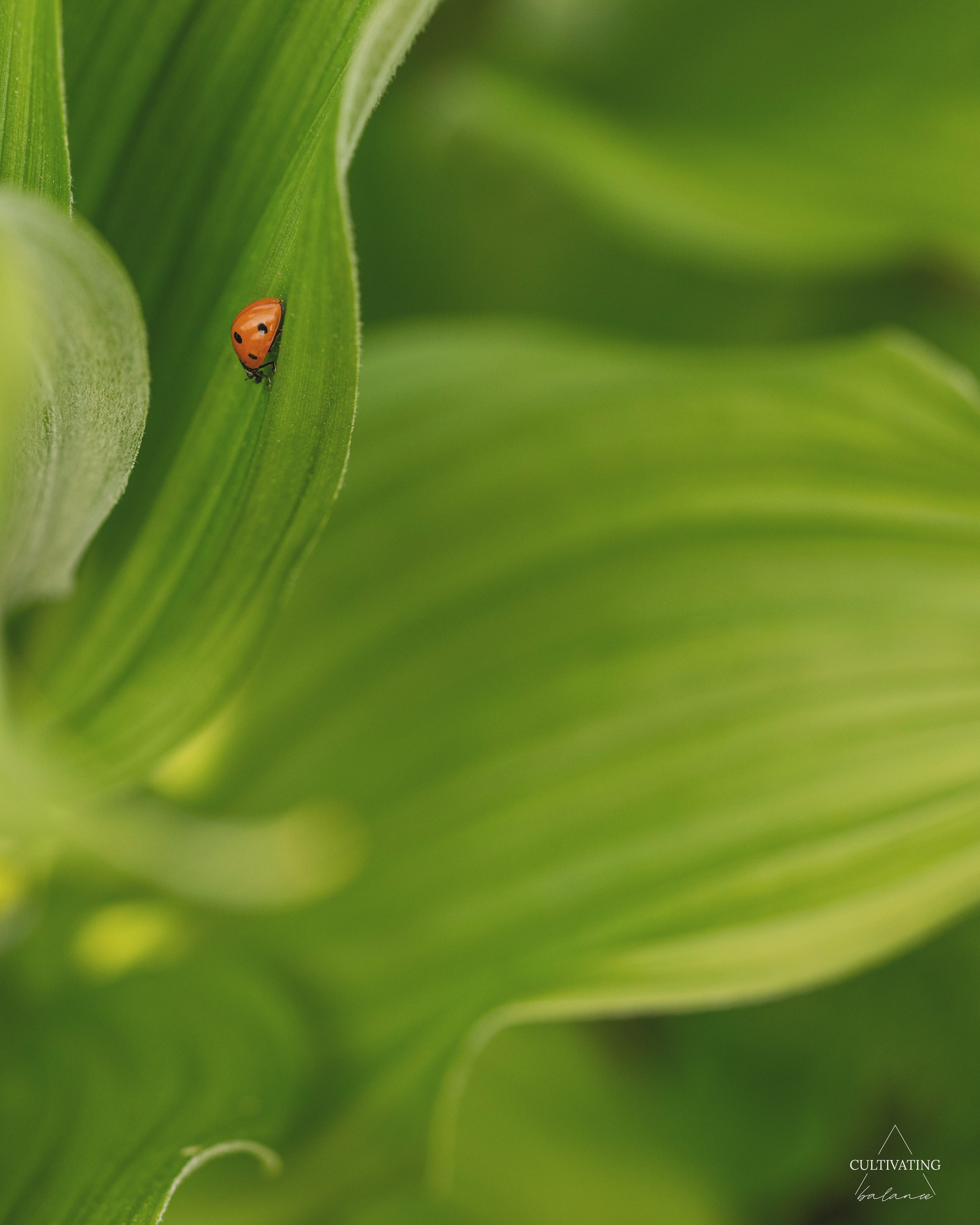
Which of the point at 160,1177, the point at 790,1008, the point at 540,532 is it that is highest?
the point at 540,532

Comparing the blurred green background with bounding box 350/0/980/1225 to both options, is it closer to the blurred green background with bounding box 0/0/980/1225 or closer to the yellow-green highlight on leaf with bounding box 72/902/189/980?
the blurred green background with bounding box 0/0/980/1225

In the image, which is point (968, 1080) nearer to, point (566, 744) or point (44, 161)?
point (566, 744)

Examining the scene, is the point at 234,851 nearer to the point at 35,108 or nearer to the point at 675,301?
the point at 35,108

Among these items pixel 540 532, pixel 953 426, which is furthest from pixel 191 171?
pixel 953 426

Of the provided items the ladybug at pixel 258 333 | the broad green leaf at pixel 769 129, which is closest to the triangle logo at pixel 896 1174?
the broad green leaf at pixel 769 129

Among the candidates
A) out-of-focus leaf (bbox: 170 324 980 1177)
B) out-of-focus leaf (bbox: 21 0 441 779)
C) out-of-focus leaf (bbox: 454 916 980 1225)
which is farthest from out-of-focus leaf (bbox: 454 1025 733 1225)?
out-of-focus leaf (bbox: 21 0 441 779)

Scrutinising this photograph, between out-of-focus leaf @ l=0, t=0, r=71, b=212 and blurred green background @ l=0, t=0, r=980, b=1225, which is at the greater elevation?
out-of-focus leaf @ l=0, t=0, r=71, b=212

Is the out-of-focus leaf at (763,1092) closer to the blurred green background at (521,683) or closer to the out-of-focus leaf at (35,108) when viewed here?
the blurred green background at (521,683)
